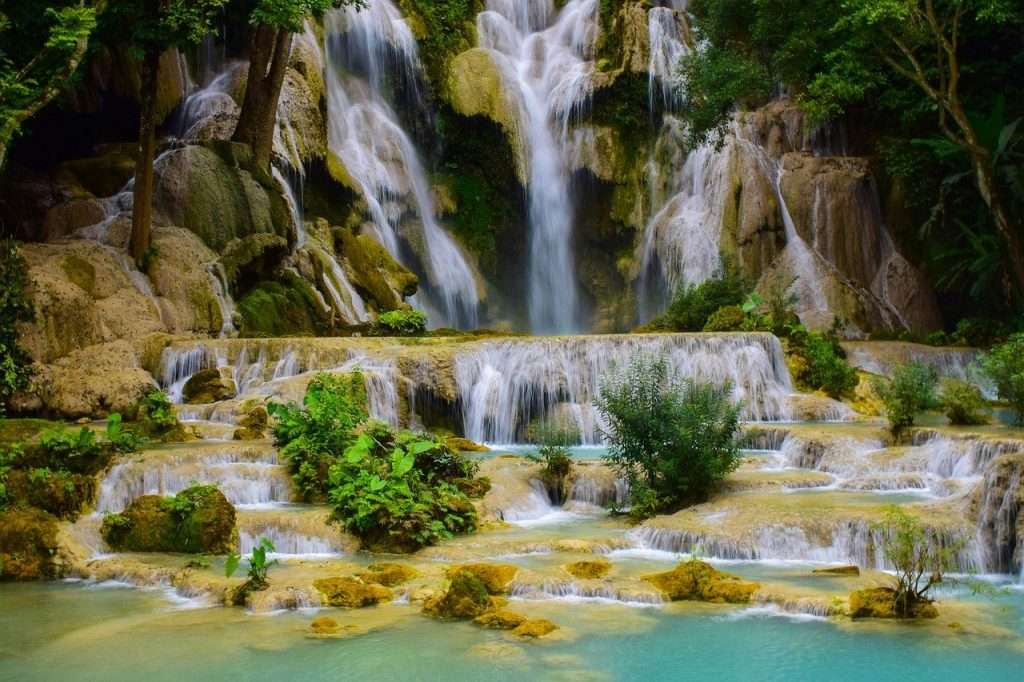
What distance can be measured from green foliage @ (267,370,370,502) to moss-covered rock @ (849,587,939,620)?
5882mm

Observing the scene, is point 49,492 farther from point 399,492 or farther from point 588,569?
point 588,569

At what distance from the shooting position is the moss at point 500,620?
6.85m

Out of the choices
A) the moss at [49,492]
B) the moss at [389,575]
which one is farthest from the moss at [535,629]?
the moss at [49,492]

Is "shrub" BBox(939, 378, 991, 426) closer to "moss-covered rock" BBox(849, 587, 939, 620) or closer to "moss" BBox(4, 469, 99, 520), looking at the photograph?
"moss-covered rock" BBox(849, 587, 939, 620)

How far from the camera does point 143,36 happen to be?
1684cm

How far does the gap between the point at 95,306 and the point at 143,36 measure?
16.2ft

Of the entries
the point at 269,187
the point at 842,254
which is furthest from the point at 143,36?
the point at 842,254

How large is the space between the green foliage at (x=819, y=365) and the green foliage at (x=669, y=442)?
21.3 feet

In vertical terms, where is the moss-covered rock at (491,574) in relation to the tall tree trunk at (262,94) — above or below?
below

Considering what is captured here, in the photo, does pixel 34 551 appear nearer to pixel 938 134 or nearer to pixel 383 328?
pixel 383 328

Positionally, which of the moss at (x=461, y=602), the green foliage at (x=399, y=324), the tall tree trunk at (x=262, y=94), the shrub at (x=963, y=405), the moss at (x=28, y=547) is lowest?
the moss at (x=461, y=602)

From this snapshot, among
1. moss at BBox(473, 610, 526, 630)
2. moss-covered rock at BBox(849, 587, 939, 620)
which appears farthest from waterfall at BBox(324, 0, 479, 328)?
moss-covered rock at BBox(849, 587, 939, 620)

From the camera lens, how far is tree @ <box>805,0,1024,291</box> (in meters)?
16.9

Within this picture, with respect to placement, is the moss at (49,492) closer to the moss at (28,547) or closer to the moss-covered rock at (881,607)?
the moss at (28,547)
